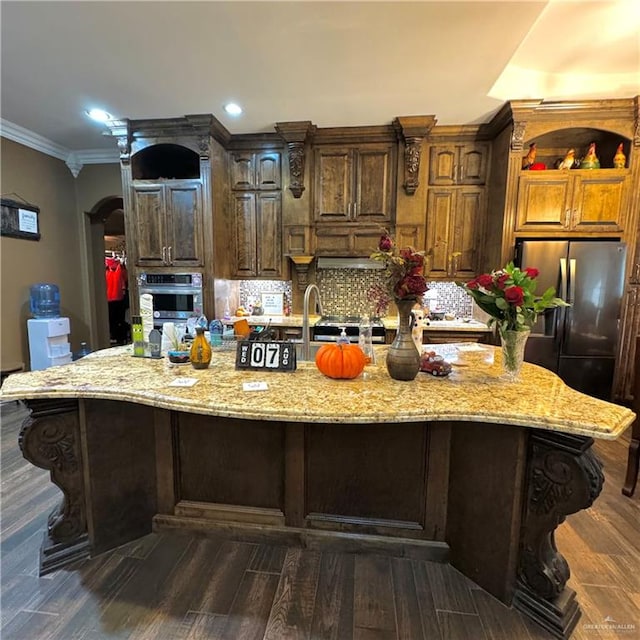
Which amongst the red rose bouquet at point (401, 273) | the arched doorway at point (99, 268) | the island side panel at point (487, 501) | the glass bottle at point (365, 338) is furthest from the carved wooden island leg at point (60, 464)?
the arched doorway at point (99, 268)

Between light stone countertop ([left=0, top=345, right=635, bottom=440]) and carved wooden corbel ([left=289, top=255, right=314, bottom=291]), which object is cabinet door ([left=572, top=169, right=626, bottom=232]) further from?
carved wooden corbel ([left=289, top=255, right=314, bottom=291])

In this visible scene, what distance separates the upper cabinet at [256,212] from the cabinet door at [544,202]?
2.45 metres

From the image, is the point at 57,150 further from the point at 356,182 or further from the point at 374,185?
the point at 374,185

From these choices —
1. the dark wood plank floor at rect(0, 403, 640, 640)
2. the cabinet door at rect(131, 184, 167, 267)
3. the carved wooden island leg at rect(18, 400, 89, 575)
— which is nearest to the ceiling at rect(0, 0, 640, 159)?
the cabinet door at rect(131, 184, 167, 267)

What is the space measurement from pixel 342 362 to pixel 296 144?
3.04 m

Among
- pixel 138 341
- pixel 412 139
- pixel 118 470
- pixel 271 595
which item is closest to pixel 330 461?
pixel 271 595

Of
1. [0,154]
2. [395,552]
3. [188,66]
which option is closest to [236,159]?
[188,66]

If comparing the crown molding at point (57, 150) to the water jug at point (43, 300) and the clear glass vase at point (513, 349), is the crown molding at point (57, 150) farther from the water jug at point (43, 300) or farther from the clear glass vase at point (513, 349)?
the clear glass vase at point (513, 349)

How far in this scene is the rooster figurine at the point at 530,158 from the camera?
3.48 meters

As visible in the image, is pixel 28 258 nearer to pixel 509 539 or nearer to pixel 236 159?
pixel 236 159

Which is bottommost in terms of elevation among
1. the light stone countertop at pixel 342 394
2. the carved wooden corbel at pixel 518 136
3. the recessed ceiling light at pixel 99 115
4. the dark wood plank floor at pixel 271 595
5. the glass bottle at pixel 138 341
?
the dark wood plank floor at pixel 271 595

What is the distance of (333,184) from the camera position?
3.97 m

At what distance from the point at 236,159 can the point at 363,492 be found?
12.1 ft

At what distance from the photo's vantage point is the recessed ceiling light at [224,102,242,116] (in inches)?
128
